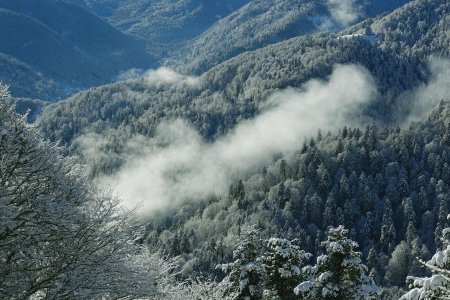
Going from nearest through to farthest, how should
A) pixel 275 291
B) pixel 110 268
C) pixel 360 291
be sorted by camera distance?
pixel 110 268 → pixel 360 291 → pixel 275 291

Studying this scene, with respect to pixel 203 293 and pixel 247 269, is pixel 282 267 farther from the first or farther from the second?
pixel 203 293

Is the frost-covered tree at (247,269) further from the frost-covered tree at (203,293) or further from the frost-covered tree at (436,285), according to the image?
the frost-covered tree at (436,285)

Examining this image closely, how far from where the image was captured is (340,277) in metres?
27.0

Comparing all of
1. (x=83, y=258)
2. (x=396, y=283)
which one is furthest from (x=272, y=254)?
(x=396, y=283)

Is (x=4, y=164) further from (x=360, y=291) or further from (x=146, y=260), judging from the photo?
(x=360, y=291)

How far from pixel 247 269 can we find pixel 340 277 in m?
5.19

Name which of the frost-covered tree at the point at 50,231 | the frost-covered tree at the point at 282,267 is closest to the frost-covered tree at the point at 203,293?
the frost-covered tree at the point at 282,267

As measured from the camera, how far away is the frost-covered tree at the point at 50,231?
651 inches

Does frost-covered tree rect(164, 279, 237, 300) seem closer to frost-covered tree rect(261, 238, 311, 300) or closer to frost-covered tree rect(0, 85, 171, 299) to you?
frost-covered tree rect(261, 238, 311, 300)

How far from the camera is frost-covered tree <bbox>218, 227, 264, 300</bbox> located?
2948 centimetres

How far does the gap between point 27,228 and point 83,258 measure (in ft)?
A: 6.86

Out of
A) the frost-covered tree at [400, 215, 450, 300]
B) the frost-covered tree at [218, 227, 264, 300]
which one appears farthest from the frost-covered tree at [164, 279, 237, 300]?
the frost-covered tree at [400, 215, 450, 300]

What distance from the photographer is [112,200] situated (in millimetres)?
20234

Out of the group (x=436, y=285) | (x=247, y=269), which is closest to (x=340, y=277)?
(x=247, y=269)
